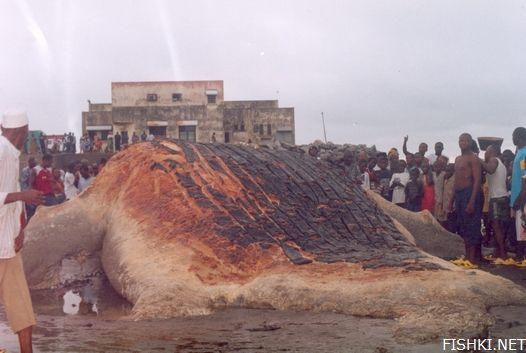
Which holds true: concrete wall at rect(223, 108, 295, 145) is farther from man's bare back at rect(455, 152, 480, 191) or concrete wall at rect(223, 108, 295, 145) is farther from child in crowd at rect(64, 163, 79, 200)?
man's bare back at rect(455, 152, 480, 191)

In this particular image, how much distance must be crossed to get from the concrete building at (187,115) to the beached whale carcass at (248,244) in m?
28.8

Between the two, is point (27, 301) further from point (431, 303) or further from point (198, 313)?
point (431, 303)

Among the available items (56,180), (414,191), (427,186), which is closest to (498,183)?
(427,186)

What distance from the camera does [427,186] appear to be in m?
12.8

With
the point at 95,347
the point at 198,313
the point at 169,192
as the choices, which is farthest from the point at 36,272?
the point at 95,347

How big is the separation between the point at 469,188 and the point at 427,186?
8.15 ft

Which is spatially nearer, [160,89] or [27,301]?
[27,301]

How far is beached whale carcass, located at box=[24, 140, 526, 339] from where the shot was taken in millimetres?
6199

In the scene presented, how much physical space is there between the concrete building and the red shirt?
24208 mm

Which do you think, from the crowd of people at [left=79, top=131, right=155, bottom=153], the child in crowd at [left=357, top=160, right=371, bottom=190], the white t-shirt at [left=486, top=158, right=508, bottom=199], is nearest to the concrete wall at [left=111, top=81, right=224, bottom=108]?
the crowd of people at [left=79, top=131, right=155, bottom=153]

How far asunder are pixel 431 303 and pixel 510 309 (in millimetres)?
759

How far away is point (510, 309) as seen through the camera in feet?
19.9

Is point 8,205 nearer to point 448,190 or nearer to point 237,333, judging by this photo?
point 237,333

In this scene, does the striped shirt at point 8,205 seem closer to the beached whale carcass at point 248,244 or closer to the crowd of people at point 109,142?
the beached whale carcass at point 248,244
